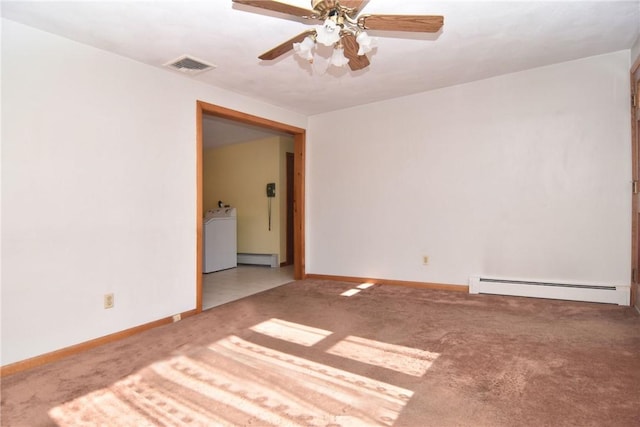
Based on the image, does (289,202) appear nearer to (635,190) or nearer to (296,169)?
(296,169)

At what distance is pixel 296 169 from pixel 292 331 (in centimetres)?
279

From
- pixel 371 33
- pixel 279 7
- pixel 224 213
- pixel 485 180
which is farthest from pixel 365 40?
pixel 224 213

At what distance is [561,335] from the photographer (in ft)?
8.30

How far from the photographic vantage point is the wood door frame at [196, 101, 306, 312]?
11.2 feet

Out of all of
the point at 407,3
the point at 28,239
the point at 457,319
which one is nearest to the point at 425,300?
the point at 457,319

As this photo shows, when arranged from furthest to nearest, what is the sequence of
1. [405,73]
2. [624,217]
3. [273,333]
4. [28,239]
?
[405,73]
[624,217]
[273,333]
[28,239]

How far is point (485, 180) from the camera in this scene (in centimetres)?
377

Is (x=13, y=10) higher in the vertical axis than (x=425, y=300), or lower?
higher

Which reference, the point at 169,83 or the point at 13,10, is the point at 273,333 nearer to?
the point at 169,83

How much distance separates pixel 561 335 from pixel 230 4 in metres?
3.32

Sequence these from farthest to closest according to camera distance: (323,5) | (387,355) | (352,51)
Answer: (387,355), (352,51), (323,5)

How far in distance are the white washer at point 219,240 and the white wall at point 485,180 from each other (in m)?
1.83

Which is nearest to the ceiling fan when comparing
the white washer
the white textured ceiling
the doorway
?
the white textured ceiling

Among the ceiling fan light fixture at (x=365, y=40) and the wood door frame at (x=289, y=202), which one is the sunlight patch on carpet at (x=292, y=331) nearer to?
the ceiling fan light fixture at (x=365, y=40)
